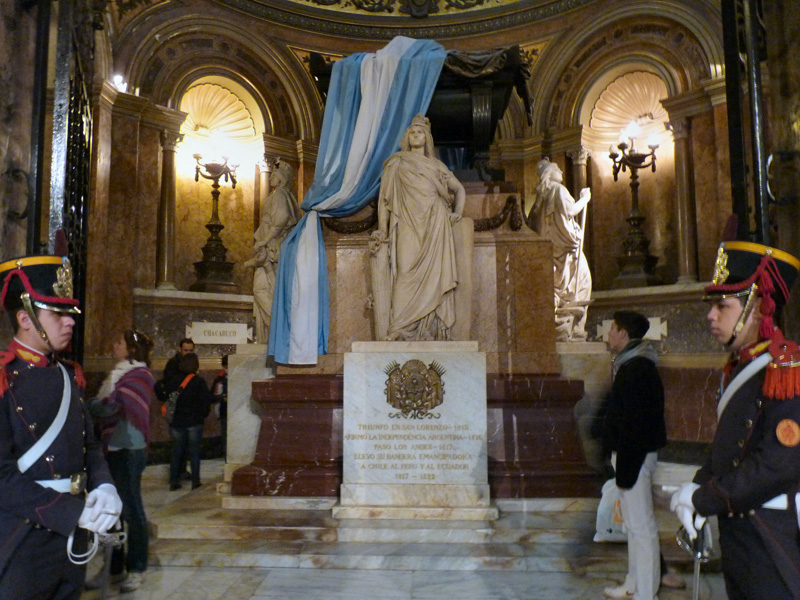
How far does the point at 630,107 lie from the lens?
12.7m

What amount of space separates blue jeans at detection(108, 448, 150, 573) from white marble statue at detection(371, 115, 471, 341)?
2.08 meters

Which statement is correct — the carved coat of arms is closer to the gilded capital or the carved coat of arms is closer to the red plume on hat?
the red plume on hat

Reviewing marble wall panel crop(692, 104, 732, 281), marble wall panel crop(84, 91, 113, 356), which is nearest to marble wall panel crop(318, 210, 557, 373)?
marble wall panel crop(84, 91, 113, 356)

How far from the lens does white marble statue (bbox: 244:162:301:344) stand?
22.5 feet

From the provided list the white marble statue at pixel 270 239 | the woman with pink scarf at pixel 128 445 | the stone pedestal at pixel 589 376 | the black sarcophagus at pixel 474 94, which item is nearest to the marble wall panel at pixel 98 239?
the white marble statue at pixel 270 239

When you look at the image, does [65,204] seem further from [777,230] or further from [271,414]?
[777,230]

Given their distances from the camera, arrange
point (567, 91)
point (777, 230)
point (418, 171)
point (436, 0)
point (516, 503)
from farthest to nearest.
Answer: point (436, 0)
point (567, 91)
point (418, 171)
point (516, 503)
point (777, 230)

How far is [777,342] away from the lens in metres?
2.26

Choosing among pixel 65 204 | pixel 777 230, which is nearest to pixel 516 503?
pixel 777 230

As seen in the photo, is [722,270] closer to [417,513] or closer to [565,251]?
[417,513]

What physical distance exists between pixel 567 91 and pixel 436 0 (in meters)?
3.26

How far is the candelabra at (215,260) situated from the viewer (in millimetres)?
11797

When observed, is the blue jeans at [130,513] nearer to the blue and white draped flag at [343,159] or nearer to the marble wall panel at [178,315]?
the blue and white draped flag at [343,159]

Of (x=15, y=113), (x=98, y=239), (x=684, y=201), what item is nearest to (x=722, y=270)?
(x=15, y=113)
